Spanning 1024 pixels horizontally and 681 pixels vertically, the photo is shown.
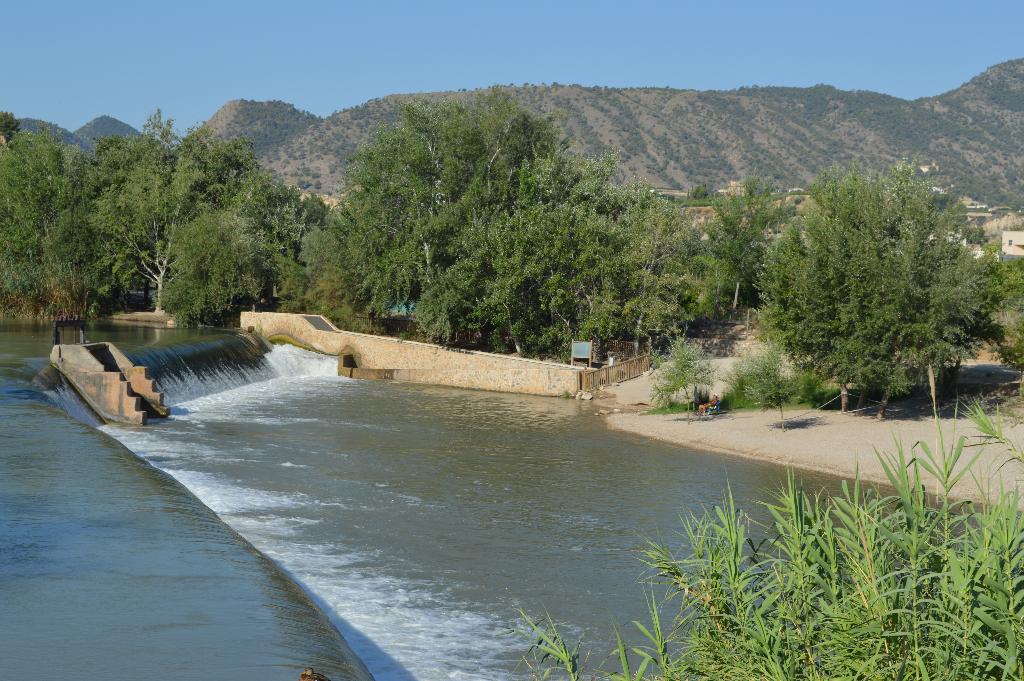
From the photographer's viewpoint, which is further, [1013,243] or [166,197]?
[1013,243]

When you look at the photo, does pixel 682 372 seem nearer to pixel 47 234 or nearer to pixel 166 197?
pixel 166 197

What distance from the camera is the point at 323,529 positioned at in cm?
2028

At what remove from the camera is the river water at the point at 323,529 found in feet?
44.4

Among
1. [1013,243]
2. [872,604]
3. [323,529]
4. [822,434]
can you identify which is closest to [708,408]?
[822,434]

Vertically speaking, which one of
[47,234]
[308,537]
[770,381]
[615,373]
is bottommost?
[308,537]

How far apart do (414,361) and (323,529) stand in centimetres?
2568

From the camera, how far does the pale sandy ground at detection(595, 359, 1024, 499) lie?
92.2 ft

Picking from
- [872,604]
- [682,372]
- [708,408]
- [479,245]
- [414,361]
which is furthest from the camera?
[479,245]

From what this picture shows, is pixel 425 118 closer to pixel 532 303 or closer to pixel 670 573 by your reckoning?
pixel 532 303

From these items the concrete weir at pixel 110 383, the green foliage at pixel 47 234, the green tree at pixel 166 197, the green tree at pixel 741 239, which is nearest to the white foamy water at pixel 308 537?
the concrete weir at pixel 110 383

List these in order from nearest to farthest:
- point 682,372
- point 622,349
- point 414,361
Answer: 1. point 682,372
2. point 414,361
3. point 622,349

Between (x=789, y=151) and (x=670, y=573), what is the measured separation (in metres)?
194

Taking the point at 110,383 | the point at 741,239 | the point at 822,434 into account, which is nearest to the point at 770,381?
the point at 822,434

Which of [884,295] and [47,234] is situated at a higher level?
[47,234]
